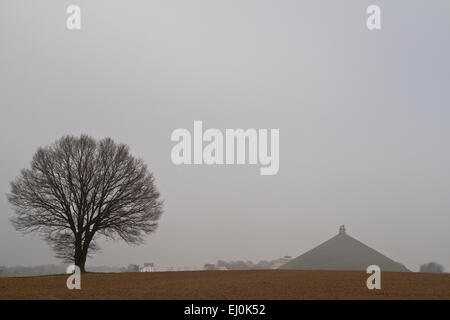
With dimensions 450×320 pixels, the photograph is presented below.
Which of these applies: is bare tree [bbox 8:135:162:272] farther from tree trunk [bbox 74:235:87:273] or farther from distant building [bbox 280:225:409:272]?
distant building [bbox 280:225:409:272]

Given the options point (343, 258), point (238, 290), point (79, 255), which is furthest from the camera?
point (343, 258)

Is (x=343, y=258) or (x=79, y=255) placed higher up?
(x=79, y=255)

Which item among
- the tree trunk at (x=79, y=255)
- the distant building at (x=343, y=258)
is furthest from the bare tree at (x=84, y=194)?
the distant building at (x=343, y=258)

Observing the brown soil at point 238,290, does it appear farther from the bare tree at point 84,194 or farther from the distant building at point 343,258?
the distant building at point 343,258

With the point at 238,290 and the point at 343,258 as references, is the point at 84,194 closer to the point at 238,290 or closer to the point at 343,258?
the point at 238,290

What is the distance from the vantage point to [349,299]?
23188 millimetres

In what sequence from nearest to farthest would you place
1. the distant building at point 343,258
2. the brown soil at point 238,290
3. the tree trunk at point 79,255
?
the brown soil at point 238,290
the tree trunk at point 79,255
the distant building at point 343,258

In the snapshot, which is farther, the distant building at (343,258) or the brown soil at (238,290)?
the distant building at (343,258)

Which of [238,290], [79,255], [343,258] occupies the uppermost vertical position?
[238,290]

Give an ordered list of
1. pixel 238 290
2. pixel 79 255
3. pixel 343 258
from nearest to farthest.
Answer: pixel 238 290 → pixel 79 255 → pixel 343 258

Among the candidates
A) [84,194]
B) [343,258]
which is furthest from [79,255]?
[343,258]

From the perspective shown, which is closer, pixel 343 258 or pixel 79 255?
pixel 79 255
